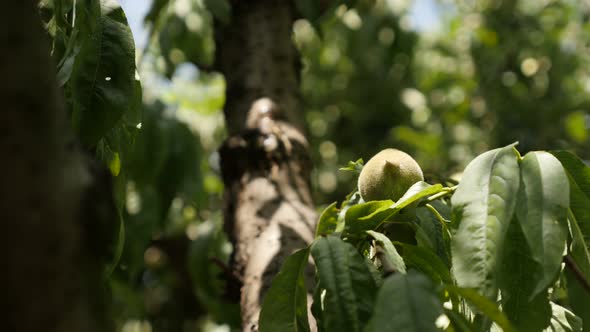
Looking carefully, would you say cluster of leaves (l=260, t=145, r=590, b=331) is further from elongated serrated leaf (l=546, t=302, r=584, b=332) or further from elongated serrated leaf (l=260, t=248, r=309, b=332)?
elongated serrated leaf (l=546, t=302, r=584, b=332)

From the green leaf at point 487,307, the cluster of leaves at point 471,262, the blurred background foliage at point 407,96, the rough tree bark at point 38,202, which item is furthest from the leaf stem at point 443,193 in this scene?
the blurred background foliage at point 407,96

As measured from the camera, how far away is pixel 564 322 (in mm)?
1309

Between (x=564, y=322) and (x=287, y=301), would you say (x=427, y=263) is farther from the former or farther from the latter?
(x=564, y=322)

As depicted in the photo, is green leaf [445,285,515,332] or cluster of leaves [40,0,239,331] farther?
cluster of leaves [40,0,239,331]

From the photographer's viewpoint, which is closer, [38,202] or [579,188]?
[38,202]

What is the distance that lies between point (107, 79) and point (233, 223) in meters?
0.81

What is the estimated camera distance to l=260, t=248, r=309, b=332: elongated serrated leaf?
112cm

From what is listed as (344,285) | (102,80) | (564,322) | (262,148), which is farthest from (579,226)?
(262,148)

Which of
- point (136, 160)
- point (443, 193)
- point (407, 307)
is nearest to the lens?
point (407, 307)

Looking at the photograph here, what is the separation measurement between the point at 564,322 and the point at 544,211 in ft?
1.43

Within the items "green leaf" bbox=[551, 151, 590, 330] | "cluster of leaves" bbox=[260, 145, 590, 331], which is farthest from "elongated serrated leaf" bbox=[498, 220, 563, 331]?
"green leaf" bbox=[551, 151, 590, 330]

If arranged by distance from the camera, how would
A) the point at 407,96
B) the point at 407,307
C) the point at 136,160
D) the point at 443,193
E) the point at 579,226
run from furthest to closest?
the point at 407,96, the point at 136,160, the point at 443,193, the point at 579,226, the point at 407,307

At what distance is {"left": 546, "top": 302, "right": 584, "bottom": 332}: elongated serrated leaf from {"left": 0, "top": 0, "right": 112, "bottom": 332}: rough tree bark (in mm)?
963

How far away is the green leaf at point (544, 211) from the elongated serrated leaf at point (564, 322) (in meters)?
0.38
